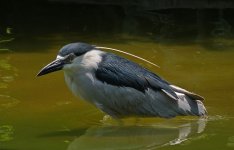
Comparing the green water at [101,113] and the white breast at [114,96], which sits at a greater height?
the white breast at [114,96]

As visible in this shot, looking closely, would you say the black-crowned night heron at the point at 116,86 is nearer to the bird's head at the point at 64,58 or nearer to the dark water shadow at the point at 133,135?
the bird's head at the point at 64,58

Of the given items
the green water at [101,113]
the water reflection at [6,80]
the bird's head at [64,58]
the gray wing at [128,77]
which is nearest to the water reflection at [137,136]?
the green water at [101,113]

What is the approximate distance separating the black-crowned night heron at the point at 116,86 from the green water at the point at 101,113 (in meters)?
0.19

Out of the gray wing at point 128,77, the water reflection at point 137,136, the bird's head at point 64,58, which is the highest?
the bird's head at point 64,58


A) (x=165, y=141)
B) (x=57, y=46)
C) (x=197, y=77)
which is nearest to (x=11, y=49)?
(x=57, y=46)

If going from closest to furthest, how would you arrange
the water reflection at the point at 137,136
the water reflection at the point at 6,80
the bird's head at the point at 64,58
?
the water reflection at the point at 137,136 < the bird's head at the point at 64,58 < the water reflection at the point at 6,80

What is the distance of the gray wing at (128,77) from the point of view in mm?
6520

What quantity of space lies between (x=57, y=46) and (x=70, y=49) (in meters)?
3.79

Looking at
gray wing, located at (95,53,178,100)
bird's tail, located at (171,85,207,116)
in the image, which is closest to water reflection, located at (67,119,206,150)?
bird's tail, located at (171,85,207,116)

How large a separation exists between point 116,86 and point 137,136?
1.88 ft

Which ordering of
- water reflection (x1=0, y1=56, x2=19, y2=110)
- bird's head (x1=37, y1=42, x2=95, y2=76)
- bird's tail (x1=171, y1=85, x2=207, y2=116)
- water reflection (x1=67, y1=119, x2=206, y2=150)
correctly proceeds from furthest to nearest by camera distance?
water reflection (x1=0, y1=56, x2=19, y2=110), bird's tail (x1=171, y1=85, x2=207, y2=116), bird's head (x1=37, y1=42, x2=95, y2=76), water reflection (x1=67, y1=119, x2=206, y2=150)

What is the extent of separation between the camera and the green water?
20.2 ft

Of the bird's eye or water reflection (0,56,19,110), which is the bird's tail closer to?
the bird's eye

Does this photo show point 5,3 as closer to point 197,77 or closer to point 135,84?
point 197,77
